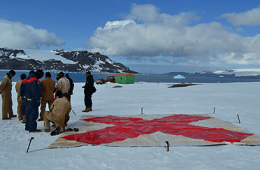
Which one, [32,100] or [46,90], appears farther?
[46,90]

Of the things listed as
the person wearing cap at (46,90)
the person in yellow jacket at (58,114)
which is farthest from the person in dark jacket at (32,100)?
the person wearing cap at (46,90)

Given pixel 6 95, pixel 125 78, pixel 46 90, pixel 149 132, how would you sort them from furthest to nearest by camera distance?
1. pixel 125 78
2. pixel 6 95
3. pixel 46 90
4. pixel 149 132

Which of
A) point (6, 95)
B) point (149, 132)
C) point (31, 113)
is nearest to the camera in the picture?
point (149, 132)

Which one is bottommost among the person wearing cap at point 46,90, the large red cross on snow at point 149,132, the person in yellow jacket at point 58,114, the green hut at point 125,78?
the large red cross on snow at point 149,132

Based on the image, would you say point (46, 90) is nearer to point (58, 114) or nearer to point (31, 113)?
point (31, 113)

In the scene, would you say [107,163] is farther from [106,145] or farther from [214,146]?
[214,146]

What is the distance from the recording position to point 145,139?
5020 mm

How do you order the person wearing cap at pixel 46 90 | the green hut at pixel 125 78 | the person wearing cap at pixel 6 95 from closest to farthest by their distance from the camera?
the person wearing cap at pixel 46 90 < the person wearing cap at pixel 6 95 < the green hut at pixel 125 78

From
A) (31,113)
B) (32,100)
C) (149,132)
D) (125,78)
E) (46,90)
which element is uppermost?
(125,78)

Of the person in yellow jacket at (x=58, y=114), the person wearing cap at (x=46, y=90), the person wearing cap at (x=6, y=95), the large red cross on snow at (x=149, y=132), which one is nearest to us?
the large red cross on snow at (x=149, y=132)

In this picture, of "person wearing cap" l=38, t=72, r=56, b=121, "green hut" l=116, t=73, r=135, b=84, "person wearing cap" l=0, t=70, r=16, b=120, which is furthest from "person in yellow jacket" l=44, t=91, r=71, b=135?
"green hut" l=116, t=73, r=135, b=84

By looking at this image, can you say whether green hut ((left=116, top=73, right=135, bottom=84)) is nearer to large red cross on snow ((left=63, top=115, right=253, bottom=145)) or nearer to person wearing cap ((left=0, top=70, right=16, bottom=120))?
person wearing cap ((left=0, top=70, right=16, bottom=120))

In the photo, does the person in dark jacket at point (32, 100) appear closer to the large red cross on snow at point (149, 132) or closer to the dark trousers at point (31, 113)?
the dark trousers at point (31, 113)

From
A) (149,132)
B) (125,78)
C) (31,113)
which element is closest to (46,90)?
(31,113)
